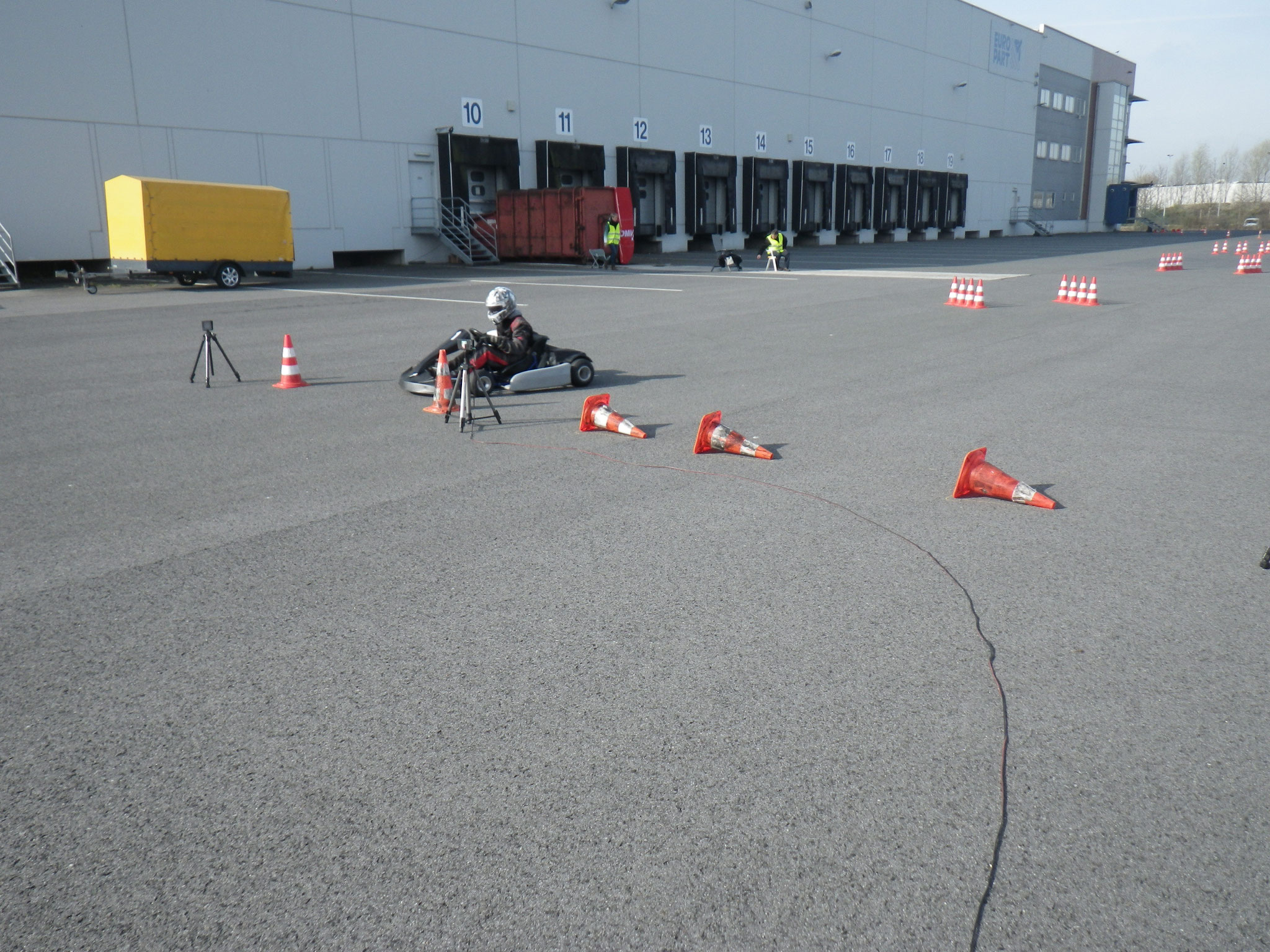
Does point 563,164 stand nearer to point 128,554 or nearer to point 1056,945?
point 128,554

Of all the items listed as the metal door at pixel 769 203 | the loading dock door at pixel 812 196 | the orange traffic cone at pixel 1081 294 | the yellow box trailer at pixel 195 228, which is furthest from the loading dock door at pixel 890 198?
the yellow box trailer at pixel 195 228

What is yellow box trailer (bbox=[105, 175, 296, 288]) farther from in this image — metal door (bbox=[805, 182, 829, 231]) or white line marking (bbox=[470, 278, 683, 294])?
metal door (bbox=[805, 182, 829, 231])

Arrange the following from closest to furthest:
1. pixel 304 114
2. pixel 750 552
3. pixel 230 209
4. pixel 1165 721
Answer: pixel 1165 721
pixel 750 552
pixel 230 209
pixel 304 114

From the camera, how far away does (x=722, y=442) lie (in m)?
7.77

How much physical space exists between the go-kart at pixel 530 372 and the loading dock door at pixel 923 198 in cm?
5450

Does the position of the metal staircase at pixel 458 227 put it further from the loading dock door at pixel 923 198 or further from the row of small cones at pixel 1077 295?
the loading dock door at pixel 923 198

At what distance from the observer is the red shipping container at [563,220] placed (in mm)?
33656

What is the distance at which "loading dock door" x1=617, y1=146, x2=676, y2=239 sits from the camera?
4097 centimetres

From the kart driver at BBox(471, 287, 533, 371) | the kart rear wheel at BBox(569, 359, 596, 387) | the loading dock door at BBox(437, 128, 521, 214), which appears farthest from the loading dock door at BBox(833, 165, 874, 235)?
the kart driver at BBox(471, 287, 533, 371)

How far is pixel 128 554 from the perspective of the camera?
5527 mm

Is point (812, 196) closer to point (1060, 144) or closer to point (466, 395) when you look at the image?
point (1060, 144)

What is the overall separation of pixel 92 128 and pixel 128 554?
83.1ft

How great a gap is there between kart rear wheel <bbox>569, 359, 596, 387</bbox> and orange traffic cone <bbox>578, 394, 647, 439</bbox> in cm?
202

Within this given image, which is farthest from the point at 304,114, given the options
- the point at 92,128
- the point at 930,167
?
the point at 930,167
